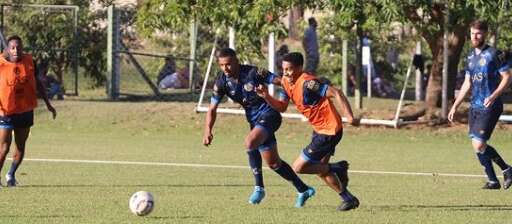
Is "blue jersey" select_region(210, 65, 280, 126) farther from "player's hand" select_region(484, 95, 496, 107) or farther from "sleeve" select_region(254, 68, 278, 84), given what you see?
"player's hand" select_region(484, 95, 496, 107)

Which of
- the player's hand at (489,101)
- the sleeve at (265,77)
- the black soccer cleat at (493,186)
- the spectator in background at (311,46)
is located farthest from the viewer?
the spectator in background at (311,46)

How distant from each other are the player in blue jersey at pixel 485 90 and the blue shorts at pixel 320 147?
2.86m

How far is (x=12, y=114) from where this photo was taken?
15672 millimetres

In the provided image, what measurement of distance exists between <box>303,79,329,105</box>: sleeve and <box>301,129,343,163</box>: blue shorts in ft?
1.14

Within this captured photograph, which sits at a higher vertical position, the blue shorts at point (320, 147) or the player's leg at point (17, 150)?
the blue shorts at point (320, 147)

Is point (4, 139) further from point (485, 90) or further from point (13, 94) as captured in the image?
point (485, 90)

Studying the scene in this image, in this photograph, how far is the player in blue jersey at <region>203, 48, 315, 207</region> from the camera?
45.0 feet

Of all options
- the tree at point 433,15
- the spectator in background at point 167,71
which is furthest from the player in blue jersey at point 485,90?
the spectator in background at point 167,71

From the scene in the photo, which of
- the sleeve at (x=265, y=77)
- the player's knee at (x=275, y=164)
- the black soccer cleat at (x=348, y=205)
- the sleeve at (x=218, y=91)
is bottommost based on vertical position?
the black soccer cleat at (x=348, y=205)

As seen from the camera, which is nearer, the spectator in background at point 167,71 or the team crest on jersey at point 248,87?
the team crest on jersey at point 248,87

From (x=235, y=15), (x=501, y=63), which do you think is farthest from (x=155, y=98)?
(x=501, y=63)

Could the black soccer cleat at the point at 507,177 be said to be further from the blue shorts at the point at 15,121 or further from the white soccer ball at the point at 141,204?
the blue shorts at the point at 15,121

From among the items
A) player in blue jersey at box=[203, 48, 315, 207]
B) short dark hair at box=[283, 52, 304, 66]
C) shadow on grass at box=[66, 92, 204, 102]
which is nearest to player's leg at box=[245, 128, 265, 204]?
player in blue jersey at box=[203, 48, 315, 207]

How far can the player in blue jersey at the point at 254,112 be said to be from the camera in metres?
13.7
